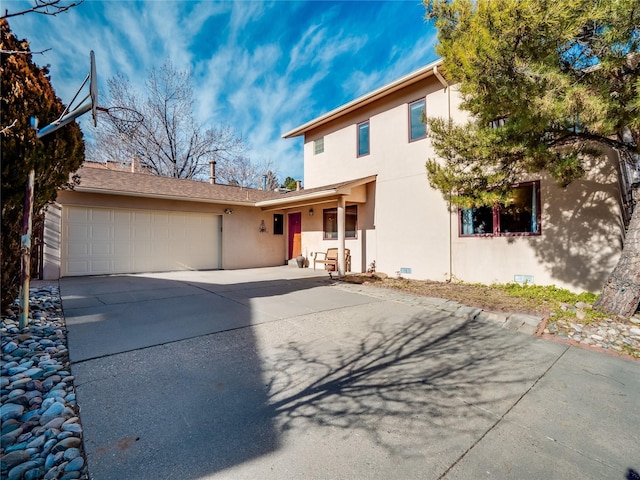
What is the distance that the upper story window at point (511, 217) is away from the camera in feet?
22.9

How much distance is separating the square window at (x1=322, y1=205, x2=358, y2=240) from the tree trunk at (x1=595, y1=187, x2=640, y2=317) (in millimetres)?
6936

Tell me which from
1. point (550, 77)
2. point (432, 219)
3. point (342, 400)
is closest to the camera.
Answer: point (342, 400)

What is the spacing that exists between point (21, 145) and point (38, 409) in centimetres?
336

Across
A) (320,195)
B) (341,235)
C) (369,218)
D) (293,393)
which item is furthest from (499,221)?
(293,393)

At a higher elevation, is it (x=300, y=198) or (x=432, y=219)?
(x=300, y=198)

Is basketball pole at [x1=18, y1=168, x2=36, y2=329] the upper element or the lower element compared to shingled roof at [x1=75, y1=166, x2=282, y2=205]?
lower

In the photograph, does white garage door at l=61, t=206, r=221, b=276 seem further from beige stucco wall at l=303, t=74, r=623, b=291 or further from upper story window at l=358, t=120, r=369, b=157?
upper story window at l=358, t=120, r=369, b=157

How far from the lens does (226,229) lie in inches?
480

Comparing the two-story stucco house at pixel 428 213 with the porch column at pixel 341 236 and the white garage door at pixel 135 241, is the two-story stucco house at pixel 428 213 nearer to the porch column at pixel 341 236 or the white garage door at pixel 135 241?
the porch column at pixel 341 236

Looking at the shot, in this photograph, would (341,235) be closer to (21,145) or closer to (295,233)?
(295,233)

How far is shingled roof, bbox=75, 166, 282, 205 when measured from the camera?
9.55m

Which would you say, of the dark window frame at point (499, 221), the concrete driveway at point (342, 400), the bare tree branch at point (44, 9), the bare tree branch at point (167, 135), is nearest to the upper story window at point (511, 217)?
the dark window frame at point (499, 221)

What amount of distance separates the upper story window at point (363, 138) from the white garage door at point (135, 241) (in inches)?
249

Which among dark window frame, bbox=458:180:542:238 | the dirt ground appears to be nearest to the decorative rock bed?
the dirt ground
